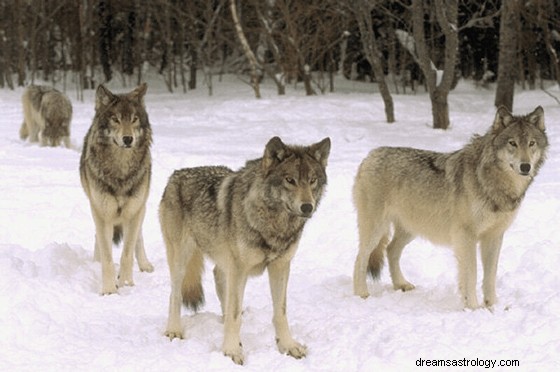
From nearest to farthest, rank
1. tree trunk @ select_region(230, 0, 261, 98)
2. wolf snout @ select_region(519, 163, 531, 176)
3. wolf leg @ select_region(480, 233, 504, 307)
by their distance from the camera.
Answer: wolf snout @ select_region(519, 163, 531, 176)
wolf leg @ select_region(480, 233, 504, 307)
tree trunk @ select_region(230, 0, 261, 98)

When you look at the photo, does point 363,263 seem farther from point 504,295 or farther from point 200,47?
point 200,47

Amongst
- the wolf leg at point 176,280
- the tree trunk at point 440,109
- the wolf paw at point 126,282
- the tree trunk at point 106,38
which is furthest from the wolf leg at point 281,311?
the tree trunk at point 106,38

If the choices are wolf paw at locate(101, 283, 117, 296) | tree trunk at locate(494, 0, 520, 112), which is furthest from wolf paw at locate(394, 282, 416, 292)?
tree trunk at locate(494, 0, 520, 112)

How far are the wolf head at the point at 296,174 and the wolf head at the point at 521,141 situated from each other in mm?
1874

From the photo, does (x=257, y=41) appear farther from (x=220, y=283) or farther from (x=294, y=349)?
(x=294, y=349)

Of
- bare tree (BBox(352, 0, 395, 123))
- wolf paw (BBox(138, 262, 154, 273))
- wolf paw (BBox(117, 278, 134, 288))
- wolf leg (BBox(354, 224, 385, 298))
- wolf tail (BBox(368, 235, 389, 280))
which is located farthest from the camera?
bare tree (BBox(352, 0, 395, 123))

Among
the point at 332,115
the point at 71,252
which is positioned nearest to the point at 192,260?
the point at 71,252

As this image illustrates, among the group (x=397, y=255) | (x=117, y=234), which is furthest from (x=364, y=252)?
(x=117, y=234)

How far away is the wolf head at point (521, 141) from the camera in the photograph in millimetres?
6000

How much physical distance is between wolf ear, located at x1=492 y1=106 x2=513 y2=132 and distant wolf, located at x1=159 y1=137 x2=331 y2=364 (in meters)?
1.99

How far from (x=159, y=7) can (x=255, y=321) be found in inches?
971

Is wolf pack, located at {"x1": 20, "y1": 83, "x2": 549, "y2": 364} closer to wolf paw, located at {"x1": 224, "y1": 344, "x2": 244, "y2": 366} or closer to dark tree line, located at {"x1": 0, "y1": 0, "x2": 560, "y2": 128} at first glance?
wolf paw, located at {"x1": 224, "y1": 344, "x2": 244, "y2": 366}

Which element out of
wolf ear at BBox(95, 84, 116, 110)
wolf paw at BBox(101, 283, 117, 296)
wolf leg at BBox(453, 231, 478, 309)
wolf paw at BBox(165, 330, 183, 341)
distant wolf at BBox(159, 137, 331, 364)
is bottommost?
wolf paw at BBox(101, 283, 117, 296)

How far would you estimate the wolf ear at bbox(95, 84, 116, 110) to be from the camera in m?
7.05
